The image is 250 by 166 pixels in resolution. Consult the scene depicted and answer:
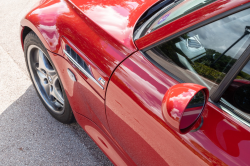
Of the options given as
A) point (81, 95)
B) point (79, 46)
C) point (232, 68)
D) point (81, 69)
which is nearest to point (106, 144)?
point (81, 95)

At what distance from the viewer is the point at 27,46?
7.18ft

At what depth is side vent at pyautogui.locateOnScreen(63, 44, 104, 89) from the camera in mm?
1539

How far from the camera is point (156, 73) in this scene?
1.25 metres

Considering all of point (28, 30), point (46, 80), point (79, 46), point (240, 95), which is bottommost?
point (46, 80)

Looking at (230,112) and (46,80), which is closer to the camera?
(230,112)

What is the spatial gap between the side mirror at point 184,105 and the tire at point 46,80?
50.0 inches

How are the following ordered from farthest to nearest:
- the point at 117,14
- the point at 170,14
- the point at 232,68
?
1. the point at 117,14
2. the point at 170,14
3. the point at 232,68

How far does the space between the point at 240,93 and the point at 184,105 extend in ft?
1.22

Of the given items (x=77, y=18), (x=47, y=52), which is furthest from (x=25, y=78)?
(x=77, y=18)

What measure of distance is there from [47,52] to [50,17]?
0.92 feet

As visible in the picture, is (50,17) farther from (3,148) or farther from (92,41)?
(3,148)

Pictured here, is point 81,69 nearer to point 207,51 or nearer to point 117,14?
point 117,14

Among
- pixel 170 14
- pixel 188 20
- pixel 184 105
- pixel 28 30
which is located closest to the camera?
pixel 184 105

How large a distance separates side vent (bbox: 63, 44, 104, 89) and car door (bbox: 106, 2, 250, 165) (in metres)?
0.21
